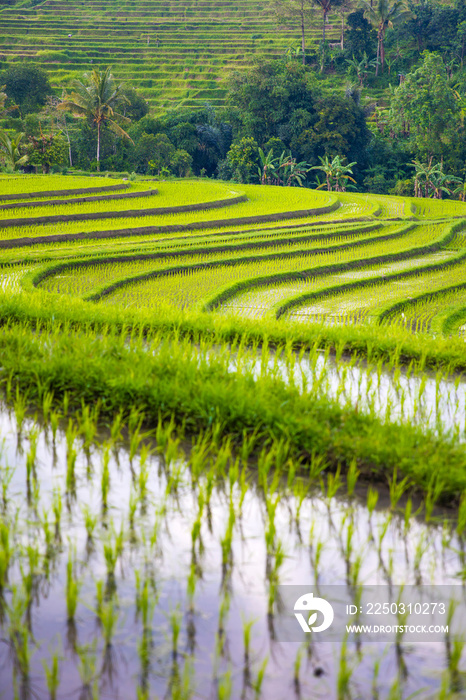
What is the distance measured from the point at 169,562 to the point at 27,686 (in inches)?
24.9

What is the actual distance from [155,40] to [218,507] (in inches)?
1832

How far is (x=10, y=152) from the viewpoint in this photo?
24.7 meters

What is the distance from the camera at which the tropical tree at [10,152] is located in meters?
24.5

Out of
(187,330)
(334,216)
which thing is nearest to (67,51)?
(334,216)

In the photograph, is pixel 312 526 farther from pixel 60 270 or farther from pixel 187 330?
pixel 60 270

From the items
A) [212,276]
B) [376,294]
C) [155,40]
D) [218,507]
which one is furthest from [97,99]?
[218,507]

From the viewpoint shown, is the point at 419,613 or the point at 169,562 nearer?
the point at 419,613

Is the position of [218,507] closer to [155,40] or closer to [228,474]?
[228,474]

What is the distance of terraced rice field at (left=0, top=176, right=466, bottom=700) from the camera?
1.85 metres

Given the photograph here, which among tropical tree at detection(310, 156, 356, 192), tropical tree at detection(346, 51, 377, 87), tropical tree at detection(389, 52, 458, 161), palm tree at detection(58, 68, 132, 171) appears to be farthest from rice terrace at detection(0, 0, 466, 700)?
tropical tree at detection(346, 51, 377, 87)

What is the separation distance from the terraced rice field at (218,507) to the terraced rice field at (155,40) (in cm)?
3489

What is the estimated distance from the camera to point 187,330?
5.34 metres

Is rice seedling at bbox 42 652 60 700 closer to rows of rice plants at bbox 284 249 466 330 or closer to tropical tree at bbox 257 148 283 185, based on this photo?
rows of rice plants at bbox 284 249 466 330

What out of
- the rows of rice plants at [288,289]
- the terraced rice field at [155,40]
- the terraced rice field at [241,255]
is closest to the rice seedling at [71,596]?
the terraced rice field at [241,255]
